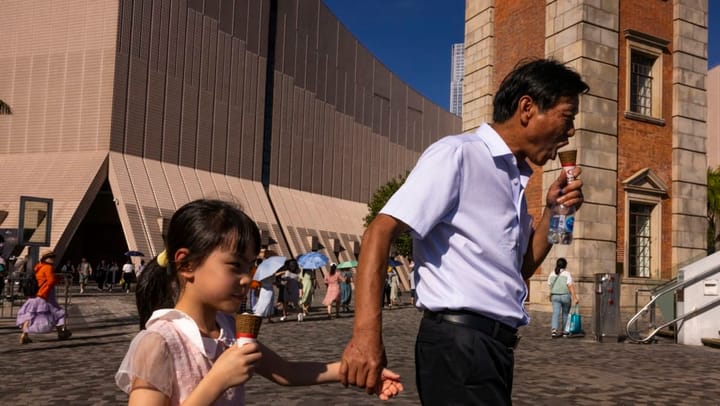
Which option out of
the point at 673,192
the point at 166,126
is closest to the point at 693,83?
the point at 673,192

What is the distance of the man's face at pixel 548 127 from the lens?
2.86 meters

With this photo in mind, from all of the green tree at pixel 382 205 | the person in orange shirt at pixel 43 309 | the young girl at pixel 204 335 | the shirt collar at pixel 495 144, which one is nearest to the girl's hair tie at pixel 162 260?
the young girl at pixel 204 335

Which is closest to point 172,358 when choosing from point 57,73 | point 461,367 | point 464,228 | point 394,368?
point 461,367

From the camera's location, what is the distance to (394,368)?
29.5 ft

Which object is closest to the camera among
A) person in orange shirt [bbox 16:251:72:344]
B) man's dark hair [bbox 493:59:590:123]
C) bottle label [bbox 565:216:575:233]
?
man's dark hair [bbox 493:59:590:123]

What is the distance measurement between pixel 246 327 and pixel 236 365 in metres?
0.12

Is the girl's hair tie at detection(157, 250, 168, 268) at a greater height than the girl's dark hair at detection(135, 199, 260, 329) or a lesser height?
lesser

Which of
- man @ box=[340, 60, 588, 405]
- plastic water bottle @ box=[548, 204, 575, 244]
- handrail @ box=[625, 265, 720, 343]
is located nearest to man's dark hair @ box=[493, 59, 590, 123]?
man @ box=[340, 60, 588, 405]

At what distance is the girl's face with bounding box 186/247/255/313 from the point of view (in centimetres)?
225

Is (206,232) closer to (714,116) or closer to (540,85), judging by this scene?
(540,85)

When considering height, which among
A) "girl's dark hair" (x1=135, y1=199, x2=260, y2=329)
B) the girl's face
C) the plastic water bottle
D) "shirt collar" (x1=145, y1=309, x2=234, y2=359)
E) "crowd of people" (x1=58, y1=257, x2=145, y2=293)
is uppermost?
the plastic water bottle

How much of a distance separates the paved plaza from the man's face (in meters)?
4.31

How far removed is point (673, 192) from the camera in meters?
21.3

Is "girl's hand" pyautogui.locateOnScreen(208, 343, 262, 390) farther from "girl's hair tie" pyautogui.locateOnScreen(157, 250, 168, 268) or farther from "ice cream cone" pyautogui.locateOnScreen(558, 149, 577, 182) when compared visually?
"ice cream cone" pyautogui.locateOnScreen(558, 149, 577, 182)
